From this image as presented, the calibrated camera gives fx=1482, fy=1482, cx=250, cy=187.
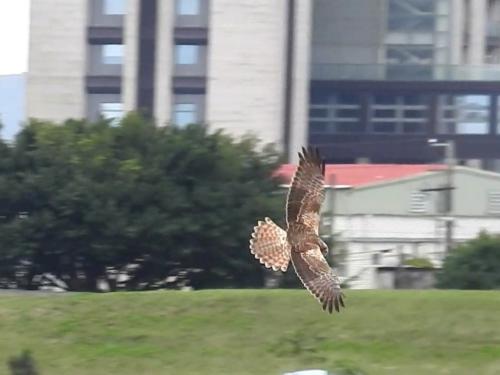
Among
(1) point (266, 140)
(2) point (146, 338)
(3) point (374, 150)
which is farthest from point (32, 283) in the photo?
(3) point (374, 150)

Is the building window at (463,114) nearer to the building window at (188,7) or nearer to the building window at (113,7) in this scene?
the building window at (188,7)

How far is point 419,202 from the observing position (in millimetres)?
50625

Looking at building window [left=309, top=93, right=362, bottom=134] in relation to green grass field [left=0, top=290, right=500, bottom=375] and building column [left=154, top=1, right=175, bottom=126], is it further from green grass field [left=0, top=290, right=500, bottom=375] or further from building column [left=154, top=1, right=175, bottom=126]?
green grass field [left=0, top=290, right=500, bottom=375]

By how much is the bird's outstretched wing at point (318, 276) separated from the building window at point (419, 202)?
126 feet

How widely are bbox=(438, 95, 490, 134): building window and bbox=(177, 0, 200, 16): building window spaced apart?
40.7 feet

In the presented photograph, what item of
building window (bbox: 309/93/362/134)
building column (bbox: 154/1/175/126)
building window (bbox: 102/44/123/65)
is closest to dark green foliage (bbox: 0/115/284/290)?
building column (bbox: 154/1/175/126)

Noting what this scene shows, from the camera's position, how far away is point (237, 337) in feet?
66.8

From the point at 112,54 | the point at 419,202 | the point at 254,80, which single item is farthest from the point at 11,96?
the point at 419,202

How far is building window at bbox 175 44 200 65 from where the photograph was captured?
65562 millimetres

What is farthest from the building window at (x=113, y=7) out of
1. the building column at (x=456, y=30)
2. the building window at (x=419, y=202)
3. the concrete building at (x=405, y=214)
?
the building window at (x=419, y=202)

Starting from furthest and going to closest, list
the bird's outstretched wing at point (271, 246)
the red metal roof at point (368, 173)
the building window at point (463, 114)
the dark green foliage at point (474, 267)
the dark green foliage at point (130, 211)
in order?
the building window at point (463, 114)
the red metal roof at point (368, 173)
the dark green foliage at point (130, 211)
the dark green foliage at point (474, 267)
the bird's outstretched wing at point (271, 246)

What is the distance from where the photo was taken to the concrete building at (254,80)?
64.6 m

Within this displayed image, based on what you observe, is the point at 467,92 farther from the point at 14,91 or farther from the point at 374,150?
the point at 14,91

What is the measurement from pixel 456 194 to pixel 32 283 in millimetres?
18515
